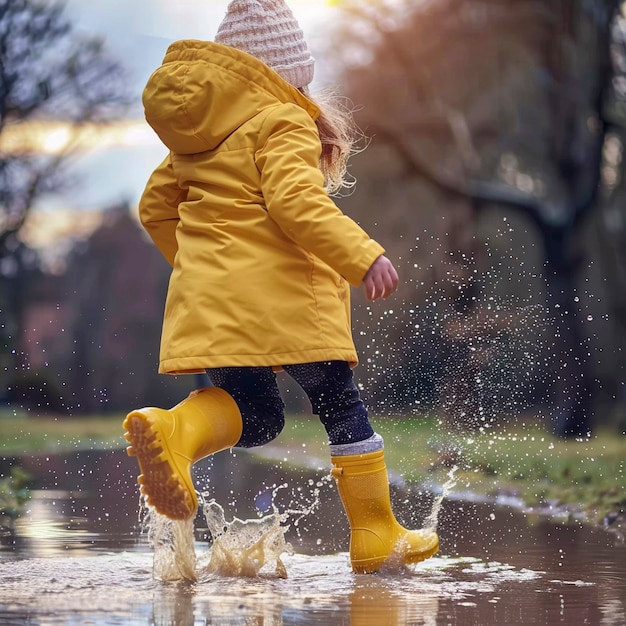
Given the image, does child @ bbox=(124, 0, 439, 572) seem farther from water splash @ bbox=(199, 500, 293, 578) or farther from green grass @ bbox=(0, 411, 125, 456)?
green grass @ bbox=(0, 411, 125, 456)

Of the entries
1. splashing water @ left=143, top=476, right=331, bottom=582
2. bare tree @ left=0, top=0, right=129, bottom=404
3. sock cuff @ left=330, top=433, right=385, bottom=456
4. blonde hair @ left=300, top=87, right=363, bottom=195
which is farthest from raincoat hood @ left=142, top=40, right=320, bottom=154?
bare tree @ left=0, top=0, right=129, bottom=404

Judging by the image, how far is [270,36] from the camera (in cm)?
334

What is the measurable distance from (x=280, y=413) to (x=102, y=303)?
438 inches

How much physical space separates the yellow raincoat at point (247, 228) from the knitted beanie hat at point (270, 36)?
151mm

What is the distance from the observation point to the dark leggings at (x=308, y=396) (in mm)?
3121

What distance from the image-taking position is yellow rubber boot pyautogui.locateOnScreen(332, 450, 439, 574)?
312 cm

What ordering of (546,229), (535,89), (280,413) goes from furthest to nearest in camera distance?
(535,89)
(546,229)
(280,413)

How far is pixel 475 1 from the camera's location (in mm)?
11469

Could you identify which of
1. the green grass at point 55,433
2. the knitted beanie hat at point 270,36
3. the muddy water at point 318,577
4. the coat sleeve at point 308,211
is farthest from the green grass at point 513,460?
the knitted beanie hat at point 270,36

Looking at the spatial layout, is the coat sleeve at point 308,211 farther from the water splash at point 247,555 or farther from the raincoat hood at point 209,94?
the water splash at point 247,555

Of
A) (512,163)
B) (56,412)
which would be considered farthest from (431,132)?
(56,412)

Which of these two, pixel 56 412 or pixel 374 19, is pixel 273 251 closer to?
pixel 374 19

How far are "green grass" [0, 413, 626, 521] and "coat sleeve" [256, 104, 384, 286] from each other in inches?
80.7

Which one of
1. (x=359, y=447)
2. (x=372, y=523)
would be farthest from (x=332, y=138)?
(x=372, y=523)
